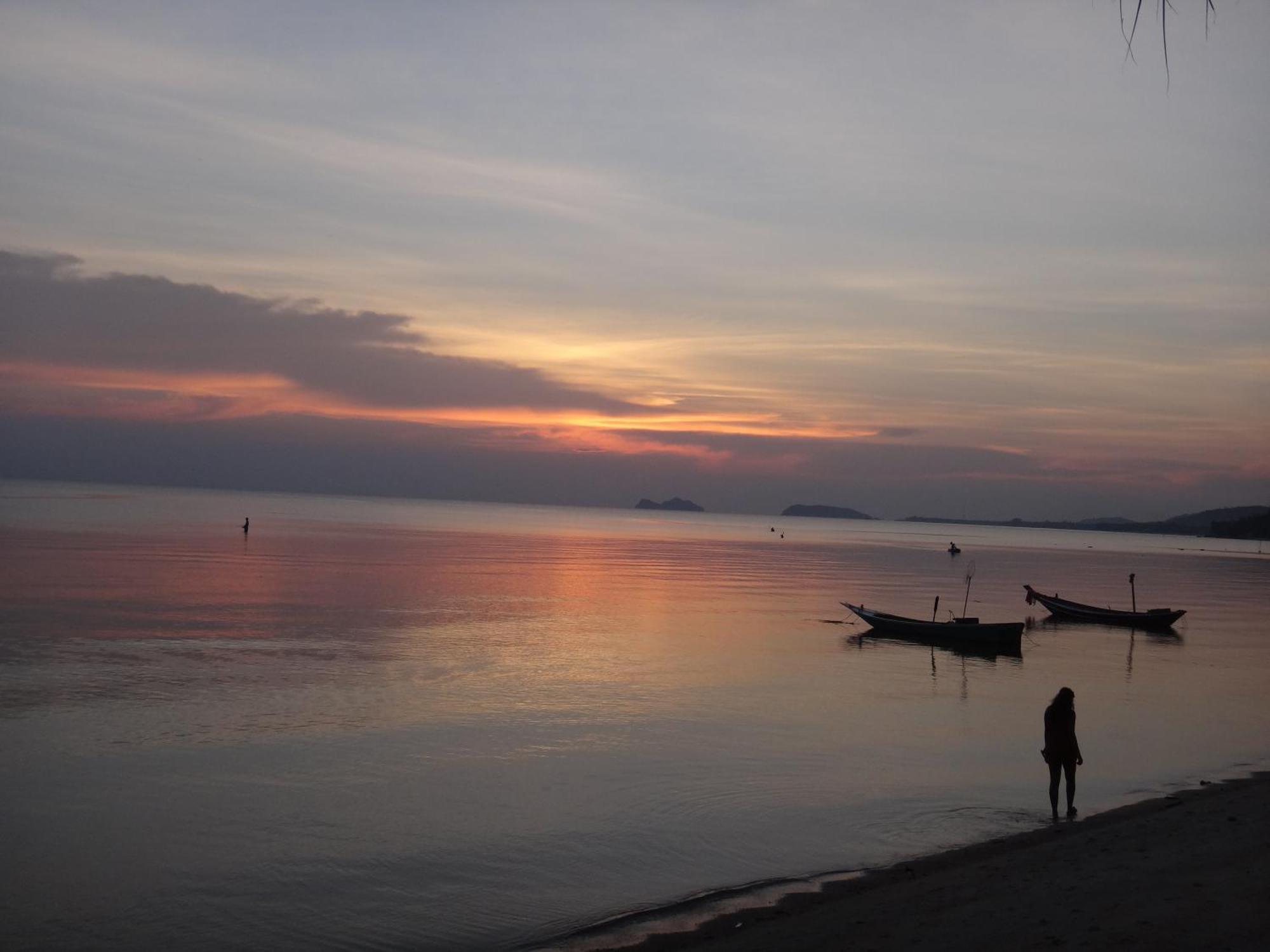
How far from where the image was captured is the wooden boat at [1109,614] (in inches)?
1768

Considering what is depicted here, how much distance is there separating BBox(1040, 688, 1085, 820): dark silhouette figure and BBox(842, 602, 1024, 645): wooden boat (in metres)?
21.2

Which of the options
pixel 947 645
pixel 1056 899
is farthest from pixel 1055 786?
pixel 947 645

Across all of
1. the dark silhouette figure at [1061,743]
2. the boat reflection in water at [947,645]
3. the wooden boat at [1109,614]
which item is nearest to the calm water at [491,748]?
the boat reflection in water at [947,645]

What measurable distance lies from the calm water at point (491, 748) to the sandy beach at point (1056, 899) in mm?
1405

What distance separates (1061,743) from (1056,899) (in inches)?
206

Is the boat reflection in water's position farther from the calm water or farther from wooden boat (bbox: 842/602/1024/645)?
the calm water

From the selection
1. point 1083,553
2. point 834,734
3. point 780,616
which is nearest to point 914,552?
point 1083,553

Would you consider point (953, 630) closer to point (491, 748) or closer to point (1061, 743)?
point (1061, 743)

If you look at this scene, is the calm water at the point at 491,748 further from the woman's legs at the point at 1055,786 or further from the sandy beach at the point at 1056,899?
the sandy beach at the point at 1056,899

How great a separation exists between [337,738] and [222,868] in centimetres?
651

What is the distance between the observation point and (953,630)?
120 ft

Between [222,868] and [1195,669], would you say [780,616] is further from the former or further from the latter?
[222,868]

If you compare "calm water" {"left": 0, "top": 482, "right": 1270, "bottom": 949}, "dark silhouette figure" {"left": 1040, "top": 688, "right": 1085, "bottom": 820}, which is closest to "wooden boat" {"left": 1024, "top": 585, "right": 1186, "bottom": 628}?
"calm water" {"left": 0, "top": 482, "right": 1270, "bottom": 949}

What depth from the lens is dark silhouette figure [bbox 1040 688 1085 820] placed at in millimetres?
14672
